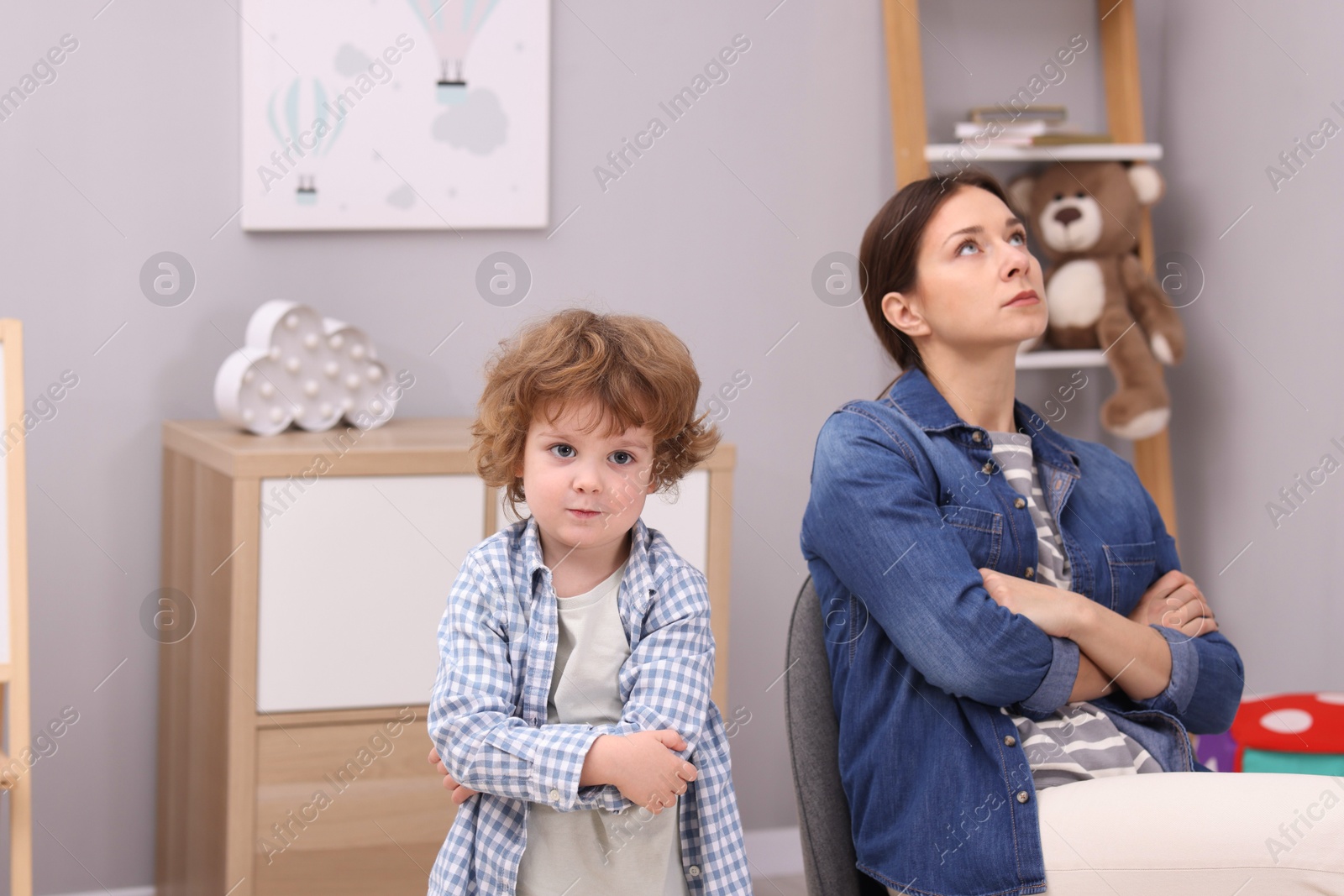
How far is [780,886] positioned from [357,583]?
1.19 metres

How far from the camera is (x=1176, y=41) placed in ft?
8.86

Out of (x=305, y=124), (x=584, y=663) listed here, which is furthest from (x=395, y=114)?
(x=584, y=663)

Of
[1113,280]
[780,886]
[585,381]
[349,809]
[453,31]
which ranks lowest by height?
[780,886]

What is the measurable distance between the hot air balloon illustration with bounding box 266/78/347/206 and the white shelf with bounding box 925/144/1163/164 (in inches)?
45.5

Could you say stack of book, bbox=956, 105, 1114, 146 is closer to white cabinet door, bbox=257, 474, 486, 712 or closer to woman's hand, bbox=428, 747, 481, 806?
white cabinet door, bbox=257, 474, 486, 712

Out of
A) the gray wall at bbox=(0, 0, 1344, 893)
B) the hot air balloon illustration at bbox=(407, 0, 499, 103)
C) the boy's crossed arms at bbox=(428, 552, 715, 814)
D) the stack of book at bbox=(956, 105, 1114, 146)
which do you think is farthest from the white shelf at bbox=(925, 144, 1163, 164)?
the boy's crossed arms at bbox=(428, 552, 715, 814)

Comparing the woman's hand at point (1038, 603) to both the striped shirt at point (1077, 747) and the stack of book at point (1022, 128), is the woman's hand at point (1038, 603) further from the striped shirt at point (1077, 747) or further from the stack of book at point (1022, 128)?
the stack of book at point (1022, 128)

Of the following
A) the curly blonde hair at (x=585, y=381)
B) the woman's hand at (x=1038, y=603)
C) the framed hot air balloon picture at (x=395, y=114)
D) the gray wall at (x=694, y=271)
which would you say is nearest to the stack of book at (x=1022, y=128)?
the gray wall at (x=694, y=271)

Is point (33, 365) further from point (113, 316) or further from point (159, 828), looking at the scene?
point (159, 828)

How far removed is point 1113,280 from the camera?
2.51 meters

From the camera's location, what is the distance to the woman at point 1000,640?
1229 millimetres

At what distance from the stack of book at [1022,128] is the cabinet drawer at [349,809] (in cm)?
153

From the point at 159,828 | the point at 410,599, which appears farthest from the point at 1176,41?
the point at 159,828

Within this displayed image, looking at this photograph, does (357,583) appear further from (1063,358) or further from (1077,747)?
(1063,358)
